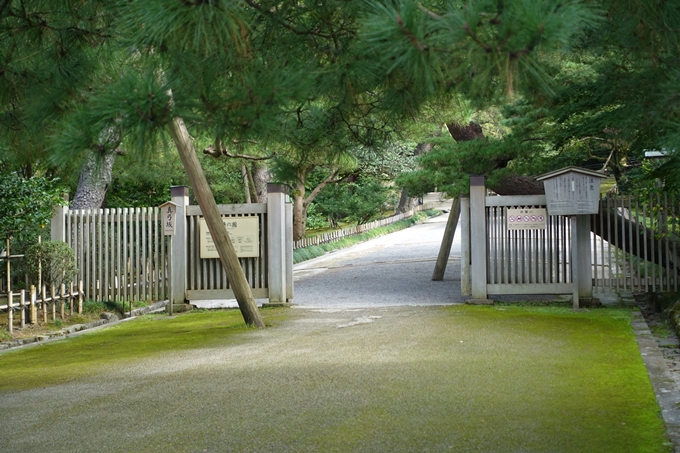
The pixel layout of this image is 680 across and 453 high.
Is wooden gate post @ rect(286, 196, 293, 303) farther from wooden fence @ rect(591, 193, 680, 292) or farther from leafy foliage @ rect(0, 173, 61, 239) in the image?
wooden fence @ rect(591, 193, 680, 292)

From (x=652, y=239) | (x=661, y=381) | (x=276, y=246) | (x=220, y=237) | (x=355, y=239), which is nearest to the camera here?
(x=661, y=381)

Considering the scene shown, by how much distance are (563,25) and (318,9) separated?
249 cm

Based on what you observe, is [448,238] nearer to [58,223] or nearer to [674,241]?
[674,241]

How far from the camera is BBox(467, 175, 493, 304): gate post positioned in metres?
12.4

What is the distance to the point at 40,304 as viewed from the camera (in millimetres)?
11555

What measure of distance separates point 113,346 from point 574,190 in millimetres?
6702

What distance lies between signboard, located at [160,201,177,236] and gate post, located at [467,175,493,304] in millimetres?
4744

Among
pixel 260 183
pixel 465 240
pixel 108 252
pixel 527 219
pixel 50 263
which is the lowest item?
pixel 50 263

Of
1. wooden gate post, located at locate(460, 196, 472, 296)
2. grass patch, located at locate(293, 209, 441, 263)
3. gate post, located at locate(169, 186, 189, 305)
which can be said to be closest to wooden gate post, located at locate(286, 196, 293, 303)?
gate post, located at locate(169, 186, 189, 305)

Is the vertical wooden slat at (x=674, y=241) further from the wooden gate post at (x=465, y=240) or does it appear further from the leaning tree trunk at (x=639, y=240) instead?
the wooden gate post at (x=465, y=240)

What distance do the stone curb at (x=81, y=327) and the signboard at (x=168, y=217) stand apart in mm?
1512

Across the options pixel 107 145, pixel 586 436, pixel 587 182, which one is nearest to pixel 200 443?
pixel 107 145

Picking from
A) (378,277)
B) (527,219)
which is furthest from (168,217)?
(378,277)

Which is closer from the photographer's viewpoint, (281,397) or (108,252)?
(281,397)
